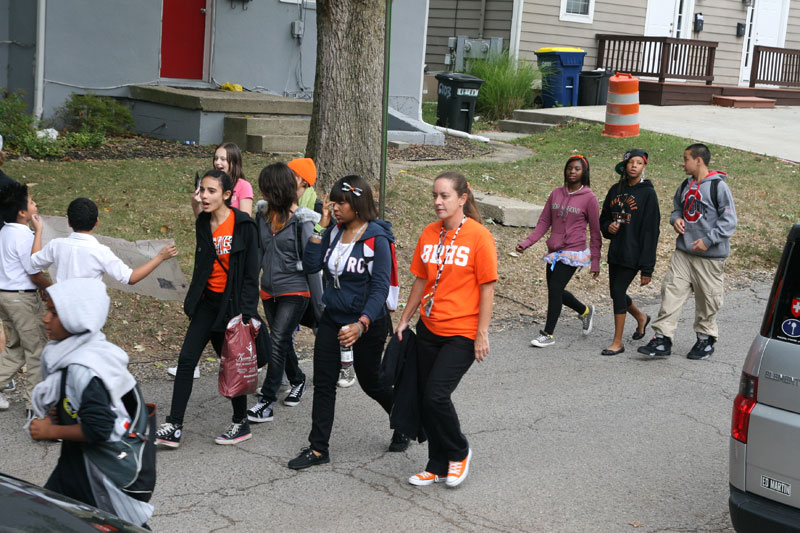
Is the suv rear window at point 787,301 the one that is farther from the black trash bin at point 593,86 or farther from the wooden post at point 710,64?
the wooden post at point 710,64

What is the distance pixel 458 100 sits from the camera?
59.2 ft

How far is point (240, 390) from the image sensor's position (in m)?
5.61

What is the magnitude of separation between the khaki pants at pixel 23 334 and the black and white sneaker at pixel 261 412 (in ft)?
4.67

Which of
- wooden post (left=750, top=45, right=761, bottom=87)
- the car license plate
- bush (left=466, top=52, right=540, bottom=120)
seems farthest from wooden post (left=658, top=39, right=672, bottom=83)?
the car license plate

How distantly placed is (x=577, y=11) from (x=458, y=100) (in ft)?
25.2

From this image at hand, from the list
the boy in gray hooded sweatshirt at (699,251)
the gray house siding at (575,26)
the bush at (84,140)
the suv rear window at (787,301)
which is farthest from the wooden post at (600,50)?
the suv rear window at (787,301)

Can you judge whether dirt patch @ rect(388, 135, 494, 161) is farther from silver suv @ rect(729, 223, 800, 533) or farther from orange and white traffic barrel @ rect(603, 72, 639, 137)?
silver suv @ rect(729, 223, 800, 533)

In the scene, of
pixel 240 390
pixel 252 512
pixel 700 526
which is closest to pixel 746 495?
pixel 700 526

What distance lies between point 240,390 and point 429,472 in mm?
1298

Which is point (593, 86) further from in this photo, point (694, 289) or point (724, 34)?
point (694, 289)

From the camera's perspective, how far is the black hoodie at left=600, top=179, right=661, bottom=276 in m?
8.03

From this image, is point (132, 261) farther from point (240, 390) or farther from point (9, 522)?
point (9, 522)

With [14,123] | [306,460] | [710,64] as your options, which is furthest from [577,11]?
[306,460]

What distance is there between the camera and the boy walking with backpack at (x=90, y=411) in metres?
3.40
